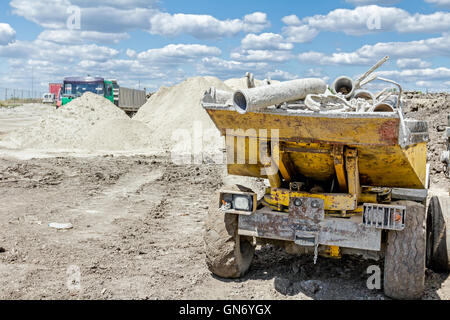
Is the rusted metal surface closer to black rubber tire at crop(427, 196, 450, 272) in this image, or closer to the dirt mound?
black rubber tire at crop(427, 196, 450, 272)

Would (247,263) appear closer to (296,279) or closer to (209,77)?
(296,279)

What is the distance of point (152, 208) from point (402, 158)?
17.4ft

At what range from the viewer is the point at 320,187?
16.2 feet

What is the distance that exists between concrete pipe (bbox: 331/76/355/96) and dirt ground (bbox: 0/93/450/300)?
2004 mm

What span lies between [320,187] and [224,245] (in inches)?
46.5

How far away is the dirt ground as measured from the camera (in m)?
4.62

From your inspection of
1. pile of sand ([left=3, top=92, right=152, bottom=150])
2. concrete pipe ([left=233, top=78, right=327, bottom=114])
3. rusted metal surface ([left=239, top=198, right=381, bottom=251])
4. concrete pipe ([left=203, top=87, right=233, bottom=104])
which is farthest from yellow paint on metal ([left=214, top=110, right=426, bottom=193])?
pile of sand ([left=3, top=92, right=152, bottom=150])

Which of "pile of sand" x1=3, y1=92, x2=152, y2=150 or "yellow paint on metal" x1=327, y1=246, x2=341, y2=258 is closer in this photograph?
"yellow paint on metal" x1=327, y1=246, x2=341, y2=258

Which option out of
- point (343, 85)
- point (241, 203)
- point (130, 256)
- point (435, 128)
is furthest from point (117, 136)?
point (241, 203)

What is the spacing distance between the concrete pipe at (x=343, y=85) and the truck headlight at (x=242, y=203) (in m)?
1.65

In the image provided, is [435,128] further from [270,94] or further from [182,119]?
[270,94]

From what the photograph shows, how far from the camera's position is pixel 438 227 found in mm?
5258

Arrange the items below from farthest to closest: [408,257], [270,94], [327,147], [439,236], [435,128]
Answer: [435,128], [439,236], [327,147], [408,257], [270,94]

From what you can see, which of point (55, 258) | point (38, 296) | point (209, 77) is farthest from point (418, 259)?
point (209, 77)
